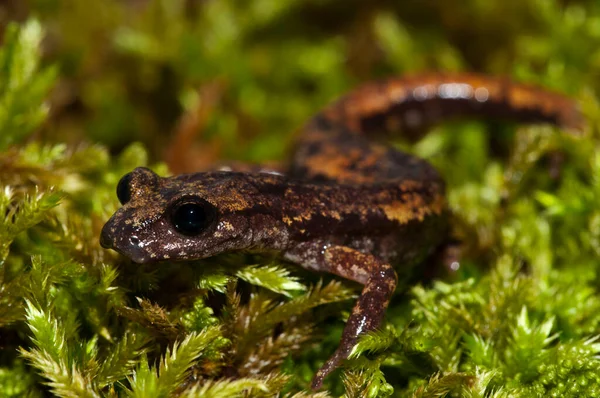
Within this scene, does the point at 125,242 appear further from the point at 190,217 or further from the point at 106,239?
the point at 190,217

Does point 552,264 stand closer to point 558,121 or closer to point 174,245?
point 558,121

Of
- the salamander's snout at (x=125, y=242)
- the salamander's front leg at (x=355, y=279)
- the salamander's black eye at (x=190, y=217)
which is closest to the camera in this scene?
the salamander's snout at (x=125, y=242)

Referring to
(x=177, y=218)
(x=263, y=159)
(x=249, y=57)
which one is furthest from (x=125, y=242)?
(x=249, y=57)

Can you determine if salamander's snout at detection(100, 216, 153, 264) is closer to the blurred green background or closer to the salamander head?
the salamander head

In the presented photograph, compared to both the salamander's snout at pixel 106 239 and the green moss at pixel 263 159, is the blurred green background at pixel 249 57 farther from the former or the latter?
the salamander's snout at pixel 106 239

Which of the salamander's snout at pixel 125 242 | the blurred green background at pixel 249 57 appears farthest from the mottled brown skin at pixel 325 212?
the blurred green background at pixel 249 57

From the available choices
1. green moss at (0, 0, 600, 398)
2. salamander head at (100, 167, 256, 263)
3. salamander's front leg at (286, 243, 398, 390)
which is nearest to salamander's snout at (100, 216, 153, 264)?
salamander head at (100, 167, 256, 263)
